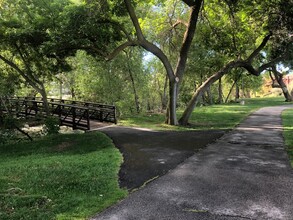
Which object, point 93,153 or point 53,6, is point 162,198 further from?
point 53,6

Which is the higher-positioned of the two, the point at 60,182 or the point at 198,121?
the point at 198,121

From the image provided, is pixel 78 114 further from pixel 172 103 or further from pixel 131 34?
pixel 172 103

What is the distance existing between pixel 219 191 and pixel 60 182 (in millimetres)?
3340

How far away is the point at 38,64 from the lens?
58.4 ft

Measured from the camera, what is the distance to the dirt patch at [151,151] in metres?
6.93

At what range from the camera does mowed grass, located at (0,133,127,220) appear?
4.99 meters

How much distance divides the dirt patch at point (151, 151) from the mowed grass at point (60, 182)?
1.11ft

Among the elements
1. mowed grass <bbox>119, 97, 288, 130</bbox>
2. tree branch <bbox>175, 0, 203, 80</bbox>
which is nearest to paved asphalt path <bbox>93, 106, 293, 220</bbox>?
mowed grass <bbox>119, 97, 288, 130</bbox>

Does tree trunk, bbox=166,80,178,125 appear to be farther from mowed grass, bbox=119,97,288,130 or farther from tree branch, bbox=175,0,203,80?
tree branch, bbox=175,0,203,80

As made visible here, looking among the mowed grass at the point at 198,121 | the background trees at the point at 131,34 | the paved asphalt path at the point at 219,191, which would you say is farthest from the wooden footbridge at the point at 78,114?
the paved asphalt path at the point at 219,191

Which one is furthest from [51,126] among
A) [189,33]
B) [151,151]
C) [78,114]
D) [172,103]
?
[189,33]

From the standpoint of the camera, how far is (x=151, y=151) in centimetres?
938

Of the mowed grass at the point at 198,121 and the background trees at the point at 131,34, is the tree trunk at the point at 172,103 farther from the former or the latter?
the mowed grass at the point at 198,121

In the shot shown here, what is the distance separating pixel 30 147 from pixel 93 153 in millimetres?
3492
